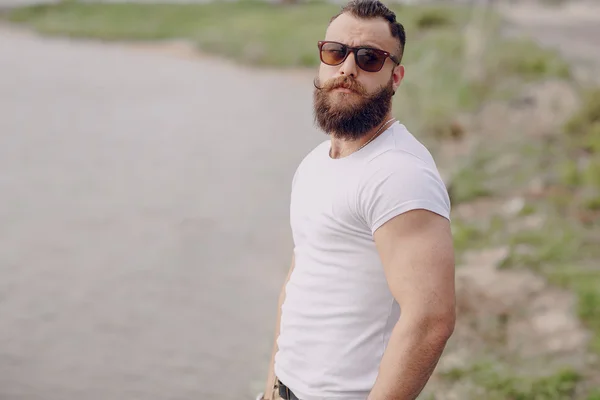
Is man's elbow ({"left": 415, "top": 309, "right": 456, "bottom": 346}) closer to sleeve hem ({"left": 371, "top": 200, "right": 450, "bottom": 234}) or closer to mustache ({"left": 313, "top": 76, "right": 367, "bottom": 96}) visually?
sleeve hem ({"left": 371, "top": 200, "right": 450, "bottom": 234})

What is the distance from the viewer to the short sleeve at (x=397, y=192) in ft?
6.03

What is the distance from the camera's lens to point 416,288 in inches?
72.7

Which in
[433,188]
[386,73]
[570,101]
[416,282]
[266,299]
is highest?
[570,101]

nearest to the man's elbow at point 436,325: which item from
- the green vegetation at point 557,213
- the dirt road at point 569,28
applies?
the green vegetation at point 557,213

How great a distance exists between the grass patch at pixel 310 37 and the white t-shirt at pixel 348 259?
9704mm

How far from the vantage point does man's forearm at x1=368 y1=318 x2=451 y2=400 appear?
6.12 feet

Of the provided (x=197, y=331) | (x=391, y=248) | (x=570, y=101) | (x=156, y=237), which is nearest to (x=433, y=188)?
(x=391, y=248)

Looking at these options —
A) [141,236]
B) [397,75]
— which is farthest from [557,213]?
[397,75]

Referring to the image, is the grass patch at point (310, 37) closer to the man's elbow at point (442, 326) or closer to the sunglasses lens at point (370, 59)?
the sunglasses lens at point (370, 59)

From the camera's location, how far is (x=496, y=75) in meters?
15.3

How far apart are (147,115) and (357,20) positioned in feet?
41.9

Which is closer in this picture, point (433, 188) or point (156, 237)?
point (433, 188)

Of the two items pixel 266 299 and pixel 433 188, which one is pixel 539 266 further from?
pixel 433 188

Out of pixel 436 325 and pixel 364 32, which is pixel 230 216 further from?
pixel 436 325
